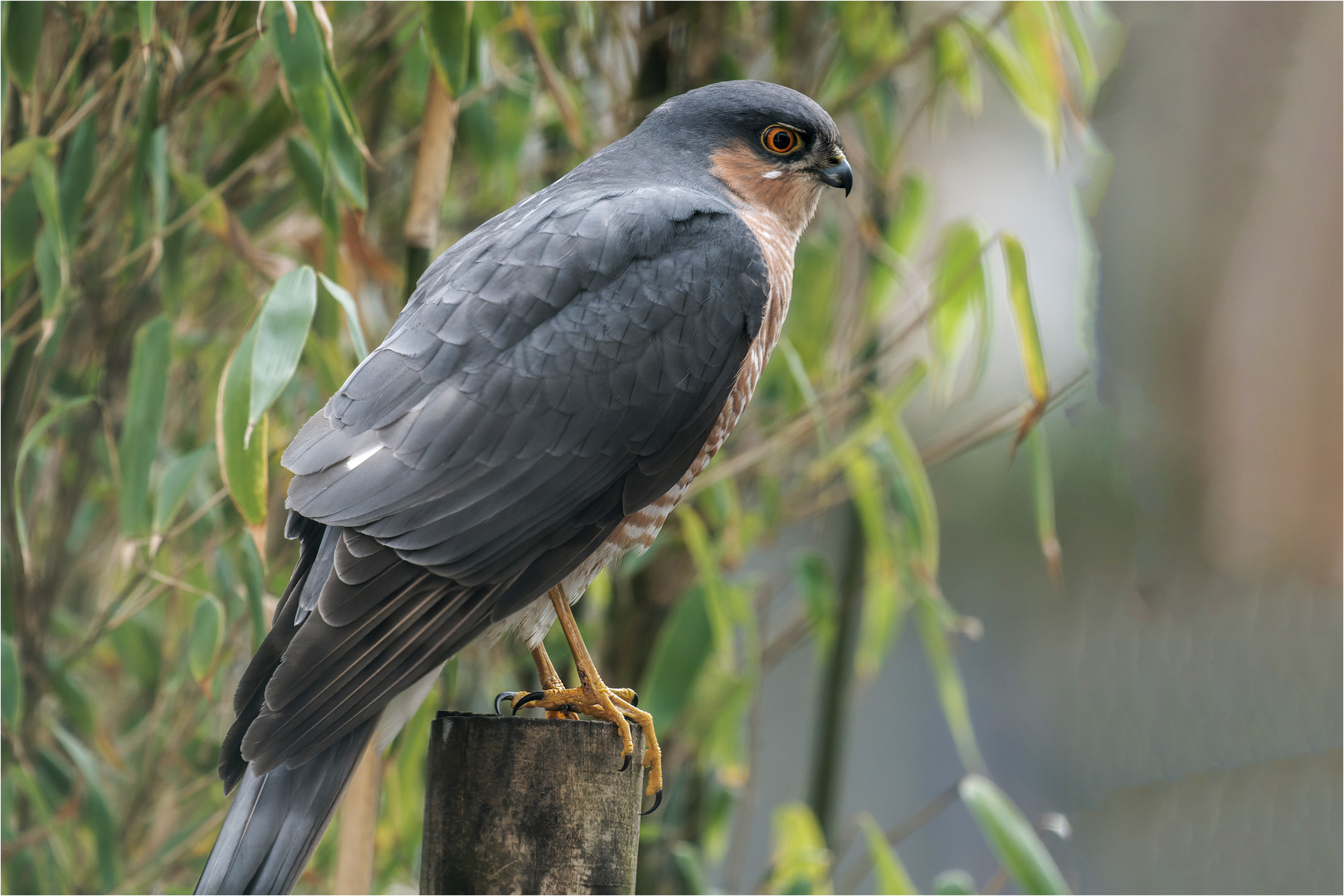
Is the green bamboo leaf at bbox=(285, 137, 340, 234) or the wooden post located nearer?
the wooden post

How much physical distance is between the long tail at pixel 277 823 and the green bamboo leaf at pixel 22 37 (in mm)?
1292

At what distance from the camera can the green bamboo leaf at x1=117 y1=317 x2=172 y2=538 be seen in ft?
5.95

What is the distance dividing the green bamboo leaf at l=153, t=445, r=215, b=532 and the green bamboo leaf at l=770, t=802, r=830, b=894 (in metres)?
1.47

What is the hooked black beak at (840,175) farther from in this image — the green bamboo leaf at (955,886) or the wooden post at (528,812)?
the green bamboo leaf at (955,886)

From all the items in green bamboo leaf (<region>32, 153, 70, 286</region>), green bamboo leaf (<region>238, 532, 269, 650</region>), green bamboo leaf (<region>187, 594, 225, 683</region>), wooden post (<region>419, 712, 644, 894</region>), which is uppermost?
green bamboo leaf (<region>32, 153, 70, 286</region>)

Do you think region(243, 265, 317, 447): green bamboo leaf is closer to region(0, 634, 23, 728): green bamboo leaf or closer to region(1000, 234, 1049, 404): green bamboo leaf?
region(0, 634, 23, 728): green bamboo leaf

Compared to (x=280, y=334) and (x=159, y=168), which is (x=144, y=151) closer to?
(x=159, y=168)

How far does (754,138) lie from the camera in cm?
194

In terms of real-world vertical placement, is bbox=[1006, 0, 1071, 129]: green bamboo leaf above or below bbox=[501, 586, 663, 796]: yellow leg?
above

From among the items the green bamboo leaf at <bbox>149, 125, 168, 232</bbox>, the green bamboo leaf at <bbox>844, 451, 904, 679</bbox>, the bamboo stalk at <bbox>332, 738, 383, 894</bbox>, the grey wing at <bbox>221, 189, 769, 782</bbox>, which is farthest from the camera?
the green bamboo leaf at <bbox>844, 451, 904, 679</bbox>

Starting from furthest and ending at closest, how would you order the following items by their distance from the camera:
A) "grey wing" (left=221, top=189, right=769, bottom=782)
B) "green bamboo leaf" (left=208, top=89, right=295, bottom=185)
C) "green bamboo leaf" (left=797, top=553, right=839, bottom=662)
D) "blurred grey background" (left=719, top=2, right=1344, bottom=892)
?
"blurred grey background" (left=719, top=2, right=1344, bottom=892)
"green bamboo leaf" (left=797, top=553, right=839, bottom=662)
"green bamboo leaf" (left=208, top=89, right=295, bottom=185)
"grey wing" (left=221, top=189, right=769, bottom=782)

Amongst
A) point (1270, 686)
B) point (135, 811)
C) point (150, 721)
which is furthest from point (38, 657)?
point (1270, 686)

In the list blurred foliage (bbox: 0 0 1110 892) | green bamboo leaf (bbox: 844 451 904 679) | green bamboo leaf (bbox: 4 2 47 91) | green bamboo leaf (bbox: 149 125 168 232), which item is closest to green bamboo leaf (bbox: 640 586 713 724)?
blurred foliage (bbox: 0 0 1110 892)

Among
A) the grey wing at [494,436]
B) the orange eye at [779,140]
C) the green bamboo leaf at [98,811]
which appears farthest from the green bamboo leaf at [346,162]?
the green bamboo leaf at [98,811]
